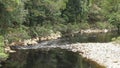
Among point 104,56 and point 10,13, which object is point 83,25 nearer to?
point 10,13

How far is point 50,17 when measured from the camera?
63.1m

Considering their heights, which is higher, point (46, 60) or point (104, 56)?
point (104, 56)

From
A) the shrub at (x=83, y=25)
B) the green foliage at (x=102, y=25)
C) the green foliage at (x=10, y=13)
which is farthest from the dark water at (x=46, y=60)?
the green foliage at (x=102, y=25)

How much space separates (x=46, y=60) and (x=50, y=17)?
29.3 metres

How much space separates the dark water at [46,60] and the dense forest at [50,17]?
10.6 ft

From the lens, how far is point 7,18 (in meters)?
46.0

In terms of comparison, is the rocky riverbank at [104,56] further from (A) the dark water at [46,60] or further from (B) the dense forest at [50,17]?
(B) the dense forest at [50,17]

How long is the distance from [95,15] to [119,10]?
12.2 m

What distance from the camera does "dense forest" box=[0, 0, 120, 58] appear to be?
1831 inches

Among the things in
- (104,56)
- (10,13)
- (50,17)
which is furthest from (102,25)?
(104,56)

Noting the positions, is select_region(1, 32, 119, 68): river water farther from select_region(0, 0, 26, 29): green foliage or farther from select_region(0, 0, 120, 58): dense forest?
select_region(0, 0, 26, 29): green foliage

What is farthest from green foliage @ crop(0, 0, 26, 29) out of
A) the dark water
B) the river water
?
the dark water

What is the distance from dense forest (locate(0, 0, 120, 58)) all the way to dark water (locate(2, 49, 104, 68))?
323cm

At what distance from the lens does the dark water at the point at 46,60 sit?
30.7 meters
